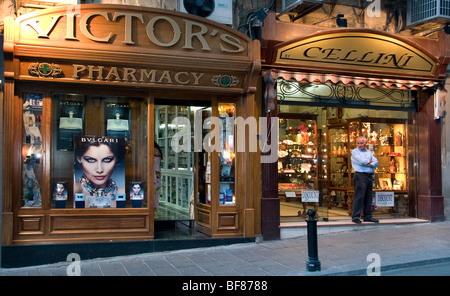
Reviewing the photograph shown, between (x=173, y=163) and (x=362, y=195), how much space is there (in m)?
5.25

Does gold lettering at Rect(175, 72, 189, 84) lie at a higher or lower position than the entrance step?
higher

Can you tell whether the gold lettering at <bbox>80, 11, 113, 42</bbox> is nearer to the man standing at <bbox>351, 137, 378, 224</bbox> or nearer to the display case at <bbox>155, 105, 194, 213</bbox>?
the display case at <bbox>155, 105, 194, 213</bbox>

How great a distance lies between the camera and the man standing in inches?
403

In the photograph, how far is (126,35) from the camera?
7.82 meters

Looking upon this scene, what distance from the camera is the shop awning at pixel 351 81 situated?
9260 millimetres

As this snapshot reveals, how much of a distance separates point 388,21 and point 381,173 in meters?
3.91

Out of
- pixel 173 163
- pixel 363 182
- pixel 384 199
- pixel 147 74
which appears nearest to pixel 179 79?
pixel 147 74

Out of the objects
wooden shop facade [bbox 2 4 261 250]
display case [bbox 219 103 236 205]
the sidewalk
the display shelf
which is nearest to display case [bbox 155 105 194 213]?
wooden shop facade [bbox 2 4 261 250]

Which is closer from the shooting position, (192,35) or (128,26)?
(128,26)

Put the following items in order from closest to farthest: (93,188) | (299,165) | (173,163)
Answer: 1. (93,188)
2. (299,165)
3. (173,163)

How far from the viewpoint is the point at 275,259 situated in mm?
7492

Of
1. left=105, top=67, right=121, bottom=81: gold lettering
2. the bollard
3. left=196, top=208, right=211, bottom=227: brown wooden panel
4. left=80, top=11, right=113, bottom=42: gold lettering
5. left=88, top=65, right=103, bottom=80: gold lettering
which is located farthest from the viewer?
left=196, top=208, right=211, bottom=227: brown wooden panel

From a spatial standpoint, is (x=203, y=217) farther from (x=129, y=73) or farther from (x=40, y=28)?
(x=40, y=28)

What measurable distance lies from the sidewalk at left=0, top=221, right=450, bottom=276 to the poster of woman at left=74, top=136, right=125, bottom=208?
122 cm
